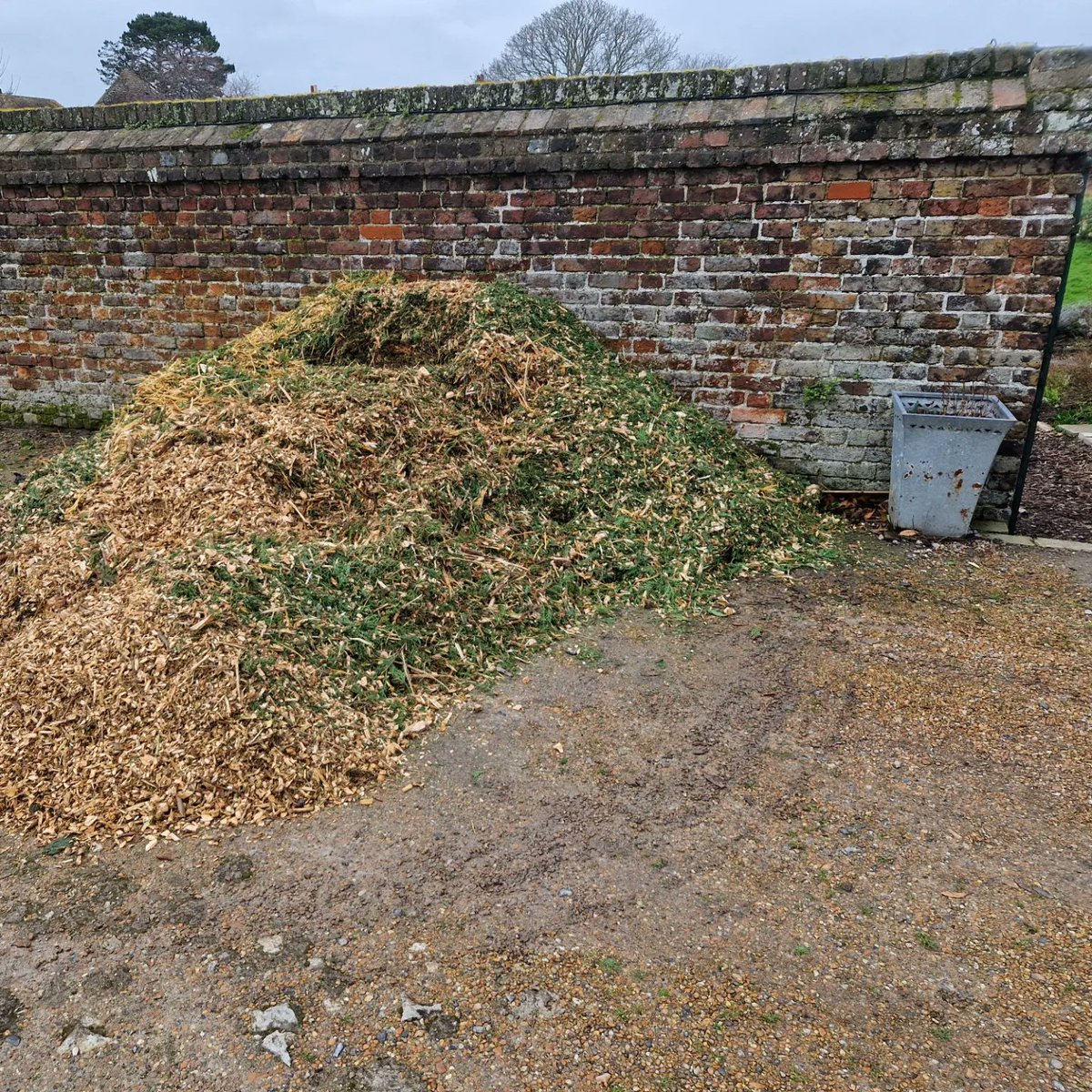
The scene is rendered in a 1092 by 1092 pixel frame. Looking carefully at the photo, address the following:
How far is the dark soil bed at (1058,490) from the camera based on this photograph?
5910 millimetres

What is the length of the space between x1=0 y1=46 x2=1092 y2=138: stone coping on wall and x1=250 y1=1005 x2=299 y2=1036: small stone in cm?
558

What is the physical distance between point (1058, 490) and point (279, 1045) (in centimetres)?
683

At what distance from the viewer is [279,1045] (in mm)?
2227

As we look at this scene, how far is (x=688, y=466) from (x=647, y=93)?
104 inches

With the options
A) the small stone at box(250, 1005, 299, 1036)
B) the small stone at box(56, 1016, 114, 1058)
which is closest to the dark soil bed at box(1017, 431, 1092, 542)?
the small stone at box(250, 1005, 299, 1036)

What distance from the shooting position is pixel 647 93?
575 centimetres

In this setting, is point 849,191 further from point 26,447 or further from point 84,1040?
point 26,447

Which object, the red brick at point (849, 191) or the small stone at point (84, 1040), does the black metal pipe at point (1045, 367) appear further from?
the small stone at point (84, 1040)

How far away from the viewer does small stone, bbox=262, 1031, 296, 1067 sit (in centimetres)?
220

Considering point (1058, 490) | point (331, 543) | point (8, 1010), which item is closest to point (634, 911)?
point (8, 1010)

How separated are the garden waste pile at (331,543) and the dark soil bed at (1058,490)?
5.83 ft

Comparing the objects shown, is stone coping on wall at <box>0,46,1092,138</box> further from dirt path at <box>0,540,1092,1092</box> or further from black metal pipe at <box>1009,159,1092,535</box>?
dirt path at <box>0,540,1092,1092</box>

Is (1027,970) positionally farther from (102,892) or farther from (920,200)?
(920,200)

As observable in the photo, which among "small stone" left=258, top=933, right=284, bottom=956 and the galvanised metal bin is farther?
the galvanised metal bin
